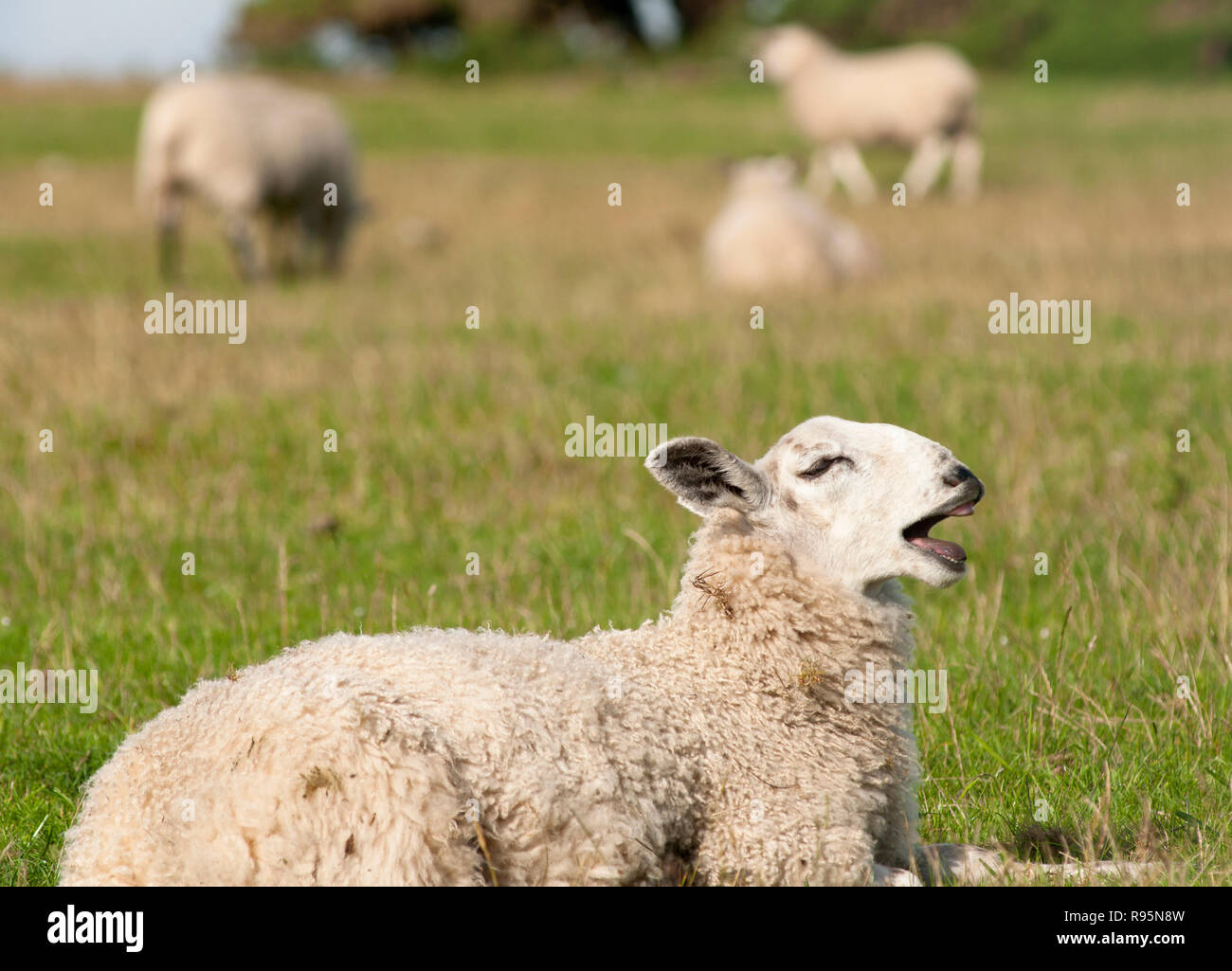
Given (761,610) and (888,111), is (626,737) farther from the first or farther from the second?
(888,111)

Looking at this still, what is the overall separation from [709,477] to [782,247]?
10.4 m

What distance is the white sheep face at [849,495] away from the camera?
11.8ft

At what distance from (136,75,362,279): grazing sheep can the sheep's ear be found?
1309cm

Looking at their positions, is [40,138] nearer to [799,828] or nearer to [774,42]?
[774,42]

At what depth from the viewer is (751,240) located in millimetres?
14062

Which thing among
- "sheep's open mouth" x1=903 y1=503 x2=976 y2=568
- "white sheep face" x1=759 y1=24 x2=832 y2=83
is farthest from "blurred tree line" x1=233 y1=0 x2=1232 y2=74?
"sheep's open mouth" x1=903 y1=503 x2=976 y2=568

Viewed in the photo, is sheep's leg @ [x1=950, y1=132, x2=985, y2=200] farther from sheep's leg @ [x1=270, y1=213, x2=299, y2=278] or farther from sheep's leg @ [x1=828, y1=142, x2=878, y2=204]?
sheep's leg @ [x1=270, y1=213, x2=299, y2=278]

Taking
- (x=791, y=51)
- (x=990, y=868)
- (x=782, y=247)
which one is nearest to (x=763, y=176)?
(x=782, y=247)

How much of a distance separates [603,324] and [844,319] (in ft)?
5.75

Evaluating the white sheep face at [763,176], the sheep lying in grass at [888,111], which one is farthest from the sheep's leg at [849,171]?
the white sheep face at [763,176]

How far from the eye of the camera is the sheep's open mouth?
3.58 m

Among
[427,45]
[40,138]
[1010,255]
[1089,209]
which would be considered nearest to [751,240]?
[1010,255]

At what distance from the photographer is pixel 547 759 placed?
2.96 metres

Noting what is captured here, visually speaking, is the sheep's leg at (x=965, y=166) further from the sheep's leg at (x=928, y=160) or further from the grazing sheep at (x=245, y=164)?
the grazing sheep at (x=245, y=164)
